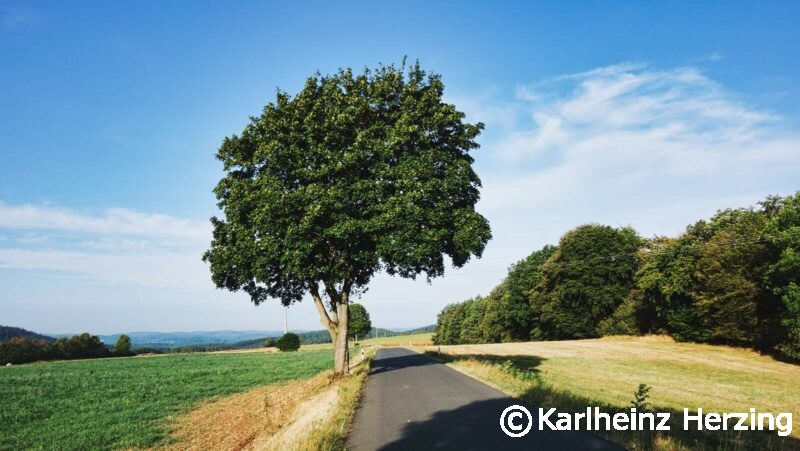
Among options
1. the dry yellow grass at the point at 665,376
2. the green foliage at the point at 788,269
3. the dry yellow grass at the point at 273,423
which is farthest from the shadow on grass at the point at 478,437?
the green foliage at the point at 788,269

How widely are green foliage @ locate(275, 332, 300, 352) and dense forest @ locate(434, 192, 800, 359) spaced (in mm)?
45106

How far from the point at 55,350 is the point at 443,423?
10006 cm

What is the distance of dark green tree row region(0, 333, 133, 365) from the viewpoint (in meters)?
77.7

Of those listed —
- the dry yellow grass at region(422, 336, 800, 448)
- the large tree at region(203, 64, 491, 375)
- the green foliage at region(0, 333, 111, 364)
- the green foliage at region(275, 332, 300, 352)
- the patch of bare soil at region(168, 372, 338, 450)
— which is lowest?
the green foliage at region(275, 332, 300, 352)

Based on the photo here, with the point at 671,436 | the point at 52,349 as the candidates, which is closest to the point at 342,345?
the point at 671,436

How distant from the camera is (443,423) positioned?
35.9 feet

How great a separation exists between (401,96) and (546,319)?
58.5 m

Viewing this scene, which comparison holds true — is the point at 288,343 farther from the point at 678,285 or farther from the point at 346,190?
the point at 346,190

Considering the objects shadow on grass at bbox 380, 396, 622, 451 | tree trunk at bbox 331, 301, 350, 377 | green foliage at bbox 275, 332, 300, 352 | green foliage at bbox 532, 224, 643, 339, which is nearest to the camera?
shadow on grass at bbox 380, 396, 622, 451

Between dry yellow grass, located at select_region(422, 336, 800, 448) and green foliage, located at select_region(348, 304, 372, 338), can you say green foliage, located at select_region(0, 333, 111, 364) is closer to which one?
green foliage, located at select_region(348, 304, 372, 338)

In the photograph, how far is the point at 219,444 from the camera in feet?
42.9

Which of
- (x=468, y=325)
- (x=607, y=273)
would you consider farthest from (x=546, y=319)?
(x=468, y=325)

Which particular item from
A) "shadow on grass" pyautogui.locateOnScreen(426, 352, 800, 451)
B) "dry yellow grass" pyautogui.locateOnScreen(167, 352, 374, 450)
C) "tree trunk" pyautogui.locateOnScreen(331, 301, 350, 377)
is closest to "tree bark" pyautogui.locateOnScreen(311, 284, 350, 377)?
"tree trunk" pyautogui.locateOnScreen(331, 301, 350, 377)

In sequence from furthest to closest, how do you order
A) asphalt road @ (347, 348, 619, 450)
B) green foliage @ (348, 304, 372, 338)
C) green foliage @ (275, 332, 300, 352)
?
green foliage @ (348, 304, 372, 338) → green foliage @ (275, 332, 300, 352) → asphalt road @ (347, 348, 619, 450)
